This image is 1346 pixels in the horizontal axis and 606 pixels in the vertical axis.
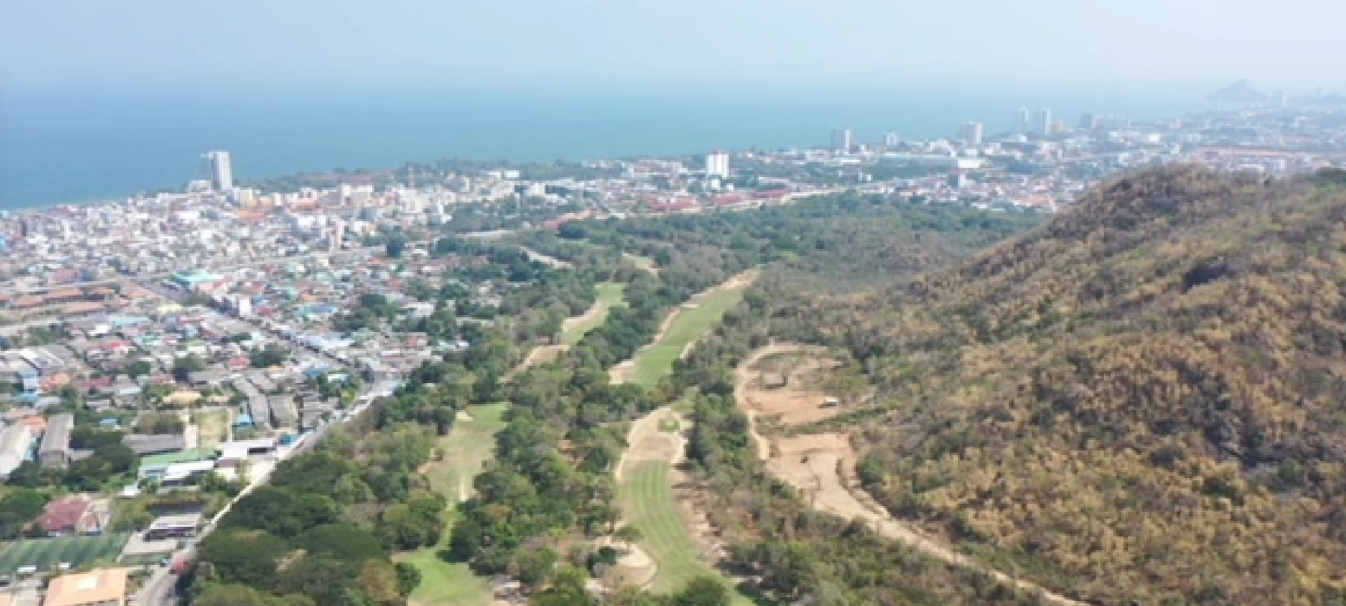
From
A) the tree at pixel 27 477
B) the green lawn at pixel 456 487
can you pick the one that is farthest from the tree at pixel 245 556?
the tree at pixel 27 477

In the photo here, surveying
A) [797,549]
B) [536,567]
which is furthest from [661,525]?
[797,549]

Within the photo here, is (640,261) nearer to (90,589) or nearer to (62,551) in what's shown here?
(62,551)

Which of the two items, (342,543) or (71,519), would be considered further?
(71,519)

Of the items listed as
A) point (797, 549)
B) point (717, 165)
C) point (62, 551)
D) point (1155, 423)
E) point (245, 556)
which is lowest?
point (62, 551)

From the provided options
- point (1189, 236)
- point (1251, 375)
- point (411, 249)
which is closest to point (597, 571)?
point (1251, 375)

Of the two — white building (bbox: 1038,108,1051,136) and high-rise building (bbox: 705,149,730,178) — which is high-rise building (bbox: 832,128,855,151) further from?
white building (bbox: 1038,108,1051,136)
